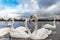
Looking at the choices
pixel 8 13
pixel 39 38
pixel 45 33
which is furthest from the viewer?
pixel 8 13

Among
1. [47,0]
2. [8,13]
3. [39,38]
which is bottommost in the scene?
[39,38]

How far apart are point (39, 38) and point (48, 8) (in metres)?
7.65

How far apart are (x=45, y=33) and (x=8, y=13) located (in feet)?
23.5

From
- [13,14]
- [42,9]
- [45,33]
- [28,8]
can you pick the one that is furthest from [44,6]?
[45,33]

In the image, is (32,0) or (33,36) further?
(32,0)

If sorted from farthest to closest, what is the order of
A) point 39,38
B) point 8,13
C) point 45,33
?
point 8,13 → point 45,33 → point 39,38

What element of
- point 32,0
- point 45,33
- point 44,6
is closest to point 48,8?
point 44,6

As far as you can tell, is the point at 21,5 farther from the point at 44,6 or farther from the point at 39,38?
the point at 39,38

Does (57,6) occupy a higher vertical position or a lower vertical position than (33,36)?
higher

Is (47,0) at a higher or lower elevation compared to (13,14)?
higher

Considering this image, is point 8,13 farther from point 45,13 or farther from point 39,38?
point 39,38

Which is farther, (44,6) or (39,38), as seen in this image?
(44,6)

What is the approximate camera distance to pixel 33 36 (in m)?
4.73

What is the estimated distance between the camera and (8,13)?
1195 centimetres
